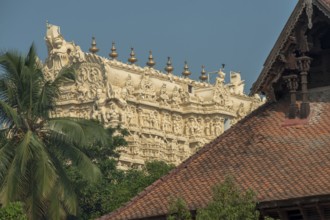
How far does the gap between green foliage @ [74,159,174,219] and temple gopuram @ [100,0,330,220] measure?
24.3 m

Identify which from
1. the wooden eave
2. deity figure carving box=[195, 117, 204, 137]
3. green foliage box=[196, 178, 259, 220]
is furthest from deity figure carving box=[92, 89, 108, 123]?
green foliage box=[196, 178, 259, 220]

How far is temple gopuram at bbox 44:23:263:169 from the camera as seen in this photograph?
282ft

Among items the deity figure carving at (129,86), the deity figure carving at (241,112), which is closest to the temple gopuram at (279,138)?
the deity figure carving at (129,86)

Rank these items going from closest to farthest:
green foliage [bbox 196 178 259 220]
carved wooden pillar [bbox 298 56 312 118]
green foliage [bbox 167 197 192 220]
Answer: green foliage [bbox 196 178 259 220], green foliage [bbox 167 197 192 220], carved wooden pillar [bbox 298 56 312 118]

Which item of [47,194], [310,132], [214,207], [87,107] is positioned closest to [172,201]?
[214,207]

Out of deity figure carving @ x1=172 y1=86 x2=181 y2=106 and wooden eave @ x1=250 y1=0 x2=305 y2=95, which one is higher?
deity figure carving @ x1=172 y1=86 x2=181 y2=106

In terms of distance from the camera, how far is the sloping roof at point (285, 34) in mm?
19188

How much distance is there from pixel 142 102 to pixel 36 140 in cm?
5803

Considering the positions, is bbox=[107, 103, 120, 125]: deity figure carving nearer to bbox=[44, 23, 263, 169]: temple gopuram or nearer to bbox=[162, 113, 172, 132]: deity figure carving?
bbox=[44, 23, 263, 169]: temple gopuram

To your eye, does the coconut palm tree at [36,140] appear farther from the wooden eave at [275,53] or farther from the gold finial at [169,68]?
the gold finial at [169,68]

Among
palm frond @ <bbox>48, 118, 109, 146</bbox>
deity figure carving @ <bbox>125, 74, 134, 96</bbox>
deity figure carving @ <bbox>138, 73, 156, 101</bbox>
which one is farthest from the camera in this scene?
deity figure carving @ <bbox>138, 73, 156, 101</bbox>

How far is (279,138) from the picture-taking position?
1934 centimetres

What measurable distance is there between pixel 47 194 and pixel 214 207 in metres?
14.2

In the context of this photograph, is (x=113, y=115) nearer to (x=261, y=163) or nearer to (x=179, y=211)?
(x=261, y=163)
